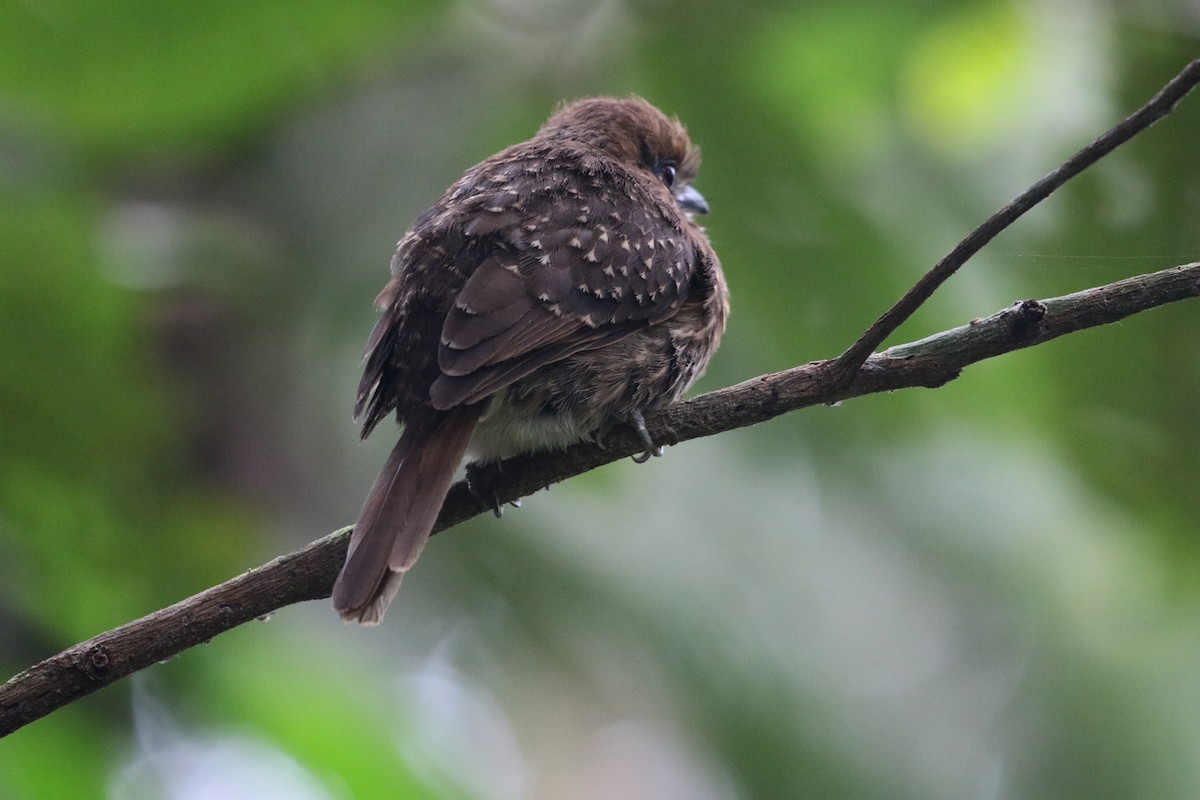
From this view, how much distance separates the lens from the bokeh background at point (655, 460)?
3.33 metres

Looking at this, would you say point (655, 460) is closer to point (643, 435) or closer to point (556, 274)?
point (556, 274)

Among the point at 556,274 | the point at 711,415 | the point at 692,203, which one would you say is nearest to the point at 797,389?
the point at 711,415

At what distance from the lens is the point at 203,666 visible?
11.9 ft

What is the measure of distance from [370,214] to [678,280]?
5.05 feet

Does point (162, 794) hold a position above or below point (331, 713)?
below

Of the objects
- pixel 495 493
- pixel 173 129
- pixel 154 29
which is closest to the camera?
pixel 495 493

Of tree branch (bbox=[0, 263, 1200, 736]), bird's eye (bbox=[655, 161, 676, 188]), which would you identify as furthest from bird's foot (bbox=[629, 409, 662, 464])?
bird's eye (bbox=[655, 161, 676, 188])

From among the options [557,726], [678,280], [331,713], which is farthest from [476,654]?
[678,280]

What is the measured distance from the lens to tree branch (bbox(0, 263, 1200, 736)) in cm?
200

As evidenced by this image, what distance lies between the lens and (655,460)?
4465mm

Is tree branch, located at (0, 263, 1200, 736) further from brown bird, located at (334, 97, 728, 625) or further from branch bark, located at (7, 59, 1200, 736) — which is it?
brown bird, located at (334, 97, 728, 625)

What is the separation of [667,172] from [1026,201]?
6.88ft

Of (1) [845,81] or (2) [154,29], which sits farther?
(1) [845,81]

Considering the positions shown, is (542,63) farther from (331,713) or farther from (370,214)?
(331,713)
